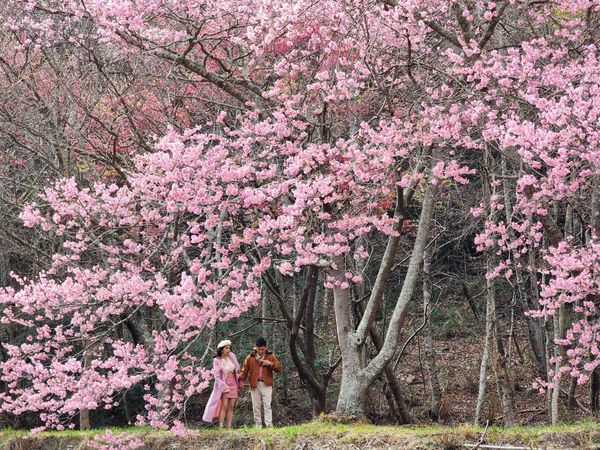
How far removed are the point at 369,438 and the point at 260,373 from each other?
8.30ft

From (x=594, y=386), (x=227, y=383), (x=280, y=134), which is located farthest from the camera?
(x=594, y=386)

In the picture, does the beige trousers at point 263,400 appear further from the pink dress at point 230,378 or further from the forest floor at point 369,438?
the forest floor at point 369,438

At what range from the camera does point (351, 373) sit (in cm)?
936

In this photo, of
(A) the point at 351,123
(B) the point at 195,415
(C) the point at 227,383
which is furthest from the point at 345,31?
(B) the point at 195,415

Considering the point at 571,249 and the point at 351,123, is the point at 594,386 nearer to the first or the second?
the point at 571,249

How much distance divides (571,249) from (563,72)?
199 centimetres

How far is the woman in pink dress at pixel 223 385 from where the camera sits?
9.75 m

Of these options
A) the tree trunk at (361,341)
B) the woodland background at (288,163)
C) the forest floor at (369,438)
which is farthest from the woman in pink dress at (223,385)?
the tree trunk at (361,341)

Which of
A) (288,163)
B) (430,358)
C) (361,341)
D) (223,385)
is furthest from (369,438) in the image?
(430,358)

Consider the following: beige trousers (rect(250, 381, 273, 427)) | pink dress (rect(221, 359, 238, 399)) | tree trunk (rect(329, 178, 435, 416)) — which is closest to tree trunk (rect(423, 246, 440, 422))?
tree trunk (rect(329, 178, 435, 416))

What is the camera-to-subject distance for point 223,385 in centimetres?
975

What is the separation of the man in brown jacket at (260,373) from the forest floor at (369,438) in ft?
3.09

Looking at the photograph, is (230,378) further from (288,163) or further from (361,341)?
(288,163)

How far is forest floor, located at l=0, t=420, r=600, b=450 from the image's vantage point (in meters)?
7.25
